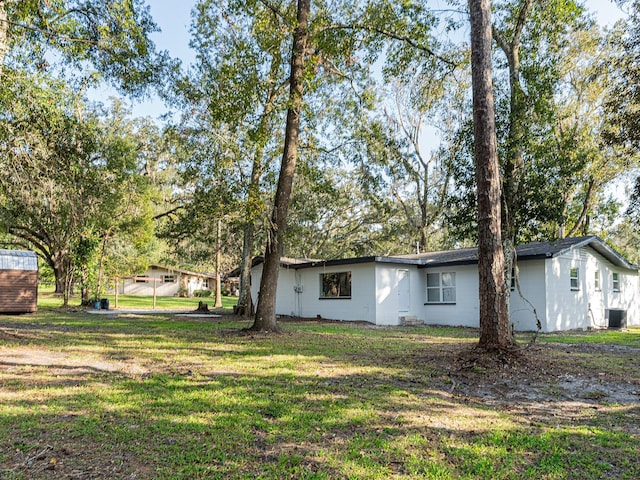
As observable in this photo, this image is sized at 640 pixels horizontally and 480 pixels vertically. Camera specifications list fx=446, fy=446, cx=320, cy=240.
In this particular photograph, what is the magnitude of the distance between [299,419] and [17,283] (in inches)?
691

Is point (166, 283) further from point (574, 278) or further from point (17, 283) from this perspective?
point (574, 278)

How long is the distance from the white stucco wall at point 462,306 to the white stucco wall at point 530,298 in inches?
50.3

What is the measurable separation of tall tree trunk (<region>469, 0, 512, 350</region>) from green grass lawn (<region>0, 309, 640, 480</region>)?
0.71 metres

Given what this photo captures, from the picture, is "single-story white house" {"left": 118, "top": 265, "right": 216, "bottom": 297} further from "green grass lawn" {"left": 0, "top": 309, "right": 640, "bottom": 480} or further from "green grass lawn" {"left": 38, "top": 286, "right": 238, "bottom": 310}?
"green grass lawn" {"left": 0, "top": 309, "right": 640, "bottom": 480}

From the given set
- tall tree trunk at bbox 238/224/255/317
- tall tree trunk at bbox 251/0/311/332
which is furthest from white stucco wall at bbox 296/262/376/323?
tall tree trunk at bbox 251/0/311/332

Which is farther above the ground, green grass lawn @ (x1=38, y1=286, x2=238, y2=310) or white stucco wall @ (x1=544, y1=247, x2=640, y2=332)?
white stucco wall @ (x1=544, y1=247, x2=640, y2=332)

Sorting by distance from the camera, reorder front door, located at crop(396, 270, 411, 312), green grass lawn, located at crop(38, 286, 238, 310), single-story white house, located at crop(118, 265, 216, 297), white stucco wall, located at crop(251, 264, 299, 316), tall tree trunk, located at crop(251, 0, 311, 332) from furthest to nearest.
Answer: single-story white house, located at crop(118, 265, 216, 297), green grass lawn, located at crop(38, 286, 238, 310), white stucco wall, located at crop(251, 264, 299, 316), front door, located at crop(396, 270, 411, 312), tall tree trunk, located at crop(251, 0, 311, 332)

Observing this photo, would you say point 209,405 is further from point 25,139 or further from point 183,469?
point 25,139

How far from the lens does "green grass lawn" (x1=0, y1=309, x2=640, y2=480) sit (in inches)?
131

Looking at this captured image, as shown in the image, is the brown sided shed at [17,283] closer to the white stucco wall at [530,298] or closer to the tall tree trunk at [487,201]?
the tall tree trunk at [487,201]

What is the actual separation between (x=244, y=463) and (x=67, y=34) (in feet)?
28.6

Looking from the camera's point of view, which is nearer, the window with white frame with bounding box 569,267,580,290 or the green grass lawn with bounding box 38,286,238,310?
the window with white frame with bounding box 569,267,580,290

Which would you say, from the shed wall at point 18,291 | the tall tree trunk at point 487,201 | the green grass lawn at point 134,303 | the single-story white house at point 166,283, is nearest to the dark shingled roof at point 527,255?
the tall tree trunk at point 487,201

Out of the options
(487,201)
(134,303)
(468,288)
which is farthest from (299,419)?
(134,303)
